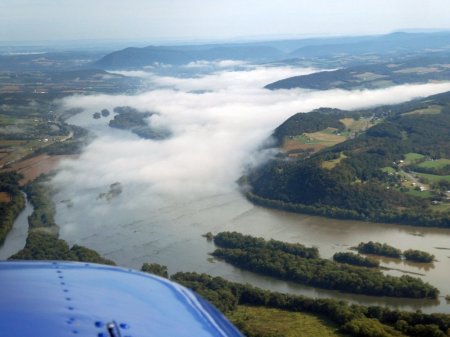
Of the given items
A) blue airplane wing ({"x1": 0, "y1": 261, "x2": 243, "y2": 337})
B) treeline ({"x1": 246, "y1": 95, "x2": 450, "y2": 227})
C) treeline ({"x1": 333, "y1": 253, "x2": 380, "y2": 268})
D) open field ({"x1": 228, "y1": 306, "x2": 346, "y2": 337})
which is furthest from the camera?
treeline ({"x1": 246, "y1": 95, "x2": 450, "y2": 227})

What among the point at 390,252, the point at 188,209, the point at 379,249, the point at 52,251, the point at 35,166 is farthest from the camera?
the point at 35,166

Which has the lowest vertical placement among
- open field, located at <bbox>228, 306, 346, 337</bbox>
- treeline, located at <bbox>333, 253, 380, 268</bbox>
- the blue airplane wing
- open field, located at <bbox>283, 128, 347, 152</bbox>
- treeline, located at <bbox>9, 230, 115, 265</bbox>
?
open field, located at <bbox>228, 306, 346, 337</bbox>

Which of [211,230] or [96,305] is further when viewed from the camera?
[211,230]

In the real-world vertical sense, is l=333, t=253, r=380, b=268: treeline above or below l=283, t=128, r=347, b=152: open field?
below

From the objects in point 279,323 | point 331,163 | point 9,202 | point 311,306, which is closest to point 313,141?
point 331,163

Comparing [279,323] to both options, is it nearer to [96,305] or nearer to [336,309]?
[336,309]

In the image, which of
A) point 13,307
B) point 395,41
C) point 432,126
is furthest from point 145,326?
point 395,41

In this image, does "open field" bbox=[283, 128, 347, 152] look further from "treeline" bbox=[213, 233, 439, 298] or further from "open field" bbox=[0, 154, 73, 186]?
"treeline" bbox=[213, 233, 439, 298]

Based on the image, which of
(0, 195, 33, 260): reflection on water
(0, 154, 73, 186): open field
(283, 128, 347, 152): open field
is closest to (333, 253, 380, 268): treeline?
(0, 195, 33, 260): reflection on water
